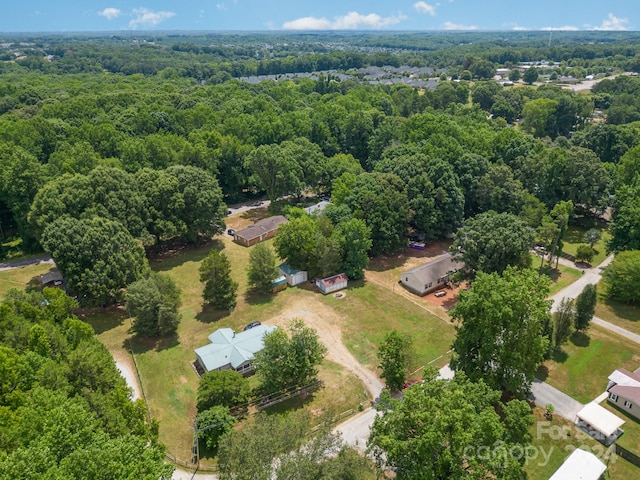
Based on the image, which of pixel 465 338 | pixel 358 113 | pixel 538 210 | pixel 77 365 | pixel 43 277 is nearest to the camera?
pixel 77 365

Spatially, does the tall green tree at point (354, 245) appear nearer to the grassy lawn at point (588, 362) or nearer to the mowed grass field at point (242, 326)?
the mowed grass field at point (242, 326)

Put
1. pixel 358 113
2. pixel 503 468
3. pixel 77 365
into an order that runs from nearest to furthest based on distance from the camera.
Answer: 1. pixel 503 468
2. pixel 77 365
3. pixel 358 113

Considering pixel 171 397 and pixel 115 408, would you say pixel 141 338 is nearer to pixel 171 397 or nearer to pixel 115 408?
pixel 171 397

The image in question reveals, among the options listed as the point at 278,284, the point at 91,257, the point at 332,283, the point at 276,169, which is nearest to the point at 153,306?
the point at 91,257

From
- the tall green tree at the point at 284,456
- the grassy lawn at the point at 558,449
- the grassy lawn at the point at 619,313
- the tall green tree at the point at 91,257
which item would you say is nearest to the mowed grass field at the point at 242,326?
the tall green tree at the point at 91,257

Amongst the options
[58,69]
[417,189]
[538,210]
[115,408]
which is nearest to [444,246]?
[417,189]

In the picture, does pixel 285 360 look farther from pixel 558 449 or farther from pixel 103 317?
pixel 103 317

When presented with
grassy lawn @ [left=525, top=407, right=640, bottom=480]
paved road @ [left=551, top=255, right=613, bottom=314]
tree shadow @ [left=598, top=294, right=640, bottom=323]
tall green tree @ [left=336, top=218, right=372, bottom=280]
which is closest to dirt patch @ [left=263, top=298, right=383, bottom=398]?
tall green tree @ [left=336, top=218, right=372, bottom=280]

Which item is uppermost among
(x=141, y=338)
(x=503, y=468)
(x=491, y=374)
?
(x=503, y=468)
